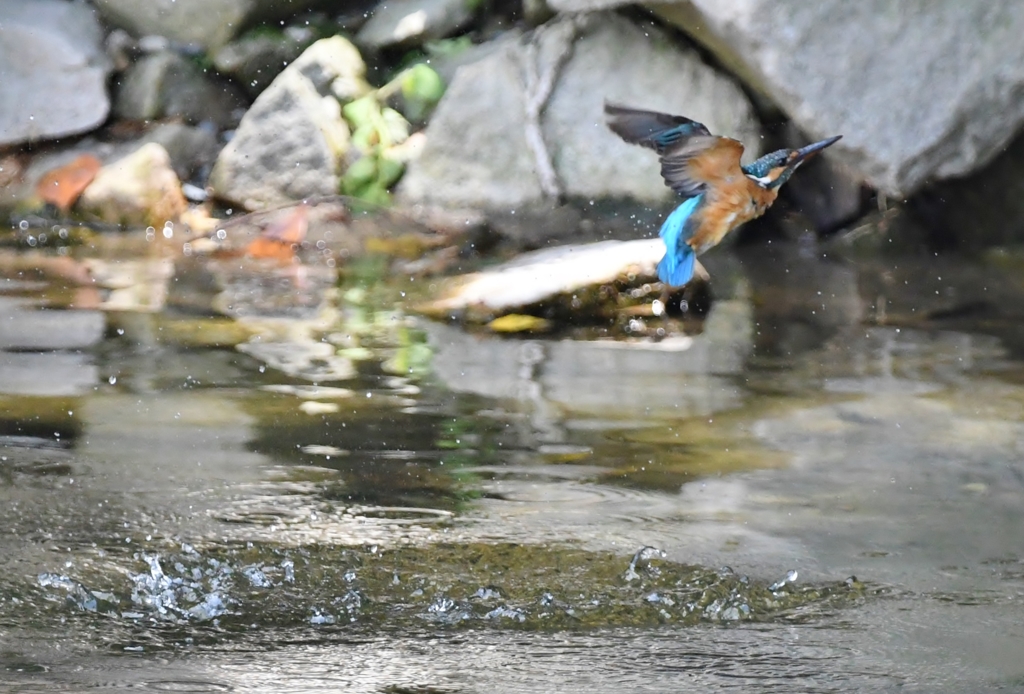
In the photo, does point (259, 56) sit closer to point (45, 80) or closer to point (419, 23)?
point (419, 23)

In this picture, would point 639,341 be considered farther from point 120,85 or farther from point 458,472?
point 120,85

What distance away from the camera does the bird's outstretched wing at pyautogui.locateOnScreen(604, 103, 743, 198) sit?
11.1 ft

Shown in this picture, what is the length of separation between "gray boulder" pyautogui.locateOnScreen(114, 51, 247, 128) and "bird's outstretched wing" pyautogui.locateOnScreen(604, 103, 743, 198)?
17.0ft

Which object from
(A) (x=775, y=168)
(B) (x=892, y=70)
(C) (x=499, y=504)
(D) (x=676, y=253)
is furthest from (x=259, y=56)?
(C) (x=499, y=504)

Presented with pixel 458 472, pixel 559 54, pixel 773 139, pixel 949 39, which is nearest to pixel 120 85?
pixel 559 54

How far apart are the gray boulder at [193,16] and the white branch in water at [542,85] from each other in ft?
5.70

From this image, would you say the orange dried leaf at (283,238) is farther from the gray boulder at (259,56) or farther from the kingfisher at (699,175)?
the kingfisher at (699,175)

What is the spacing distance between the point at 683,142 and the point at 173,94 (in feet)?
17.7

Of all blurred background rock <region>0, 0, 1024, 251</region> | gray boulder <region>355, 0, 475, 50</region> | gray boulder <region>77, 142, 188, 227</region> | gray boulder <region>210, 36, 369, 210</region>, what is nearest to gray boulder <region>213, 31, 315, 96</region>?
blurred background rock <region>0, 0, 1024, 251</region>

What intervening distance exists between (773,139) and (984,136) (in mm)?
1215

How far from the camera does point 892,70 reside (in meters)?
6.44

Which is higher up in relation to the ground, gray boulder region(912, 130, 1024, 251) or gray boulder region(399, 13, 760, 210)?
gray boulder region(399, 13, 760, 210)

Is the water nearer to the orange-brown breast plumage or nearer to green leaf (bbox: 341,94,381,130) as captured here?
the orange-brown breast plumage

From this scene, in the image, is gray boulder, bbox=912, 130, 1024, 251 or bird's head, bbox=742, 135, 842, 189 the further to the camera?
gray boulder, bbox=912, 130, 1024, 251
